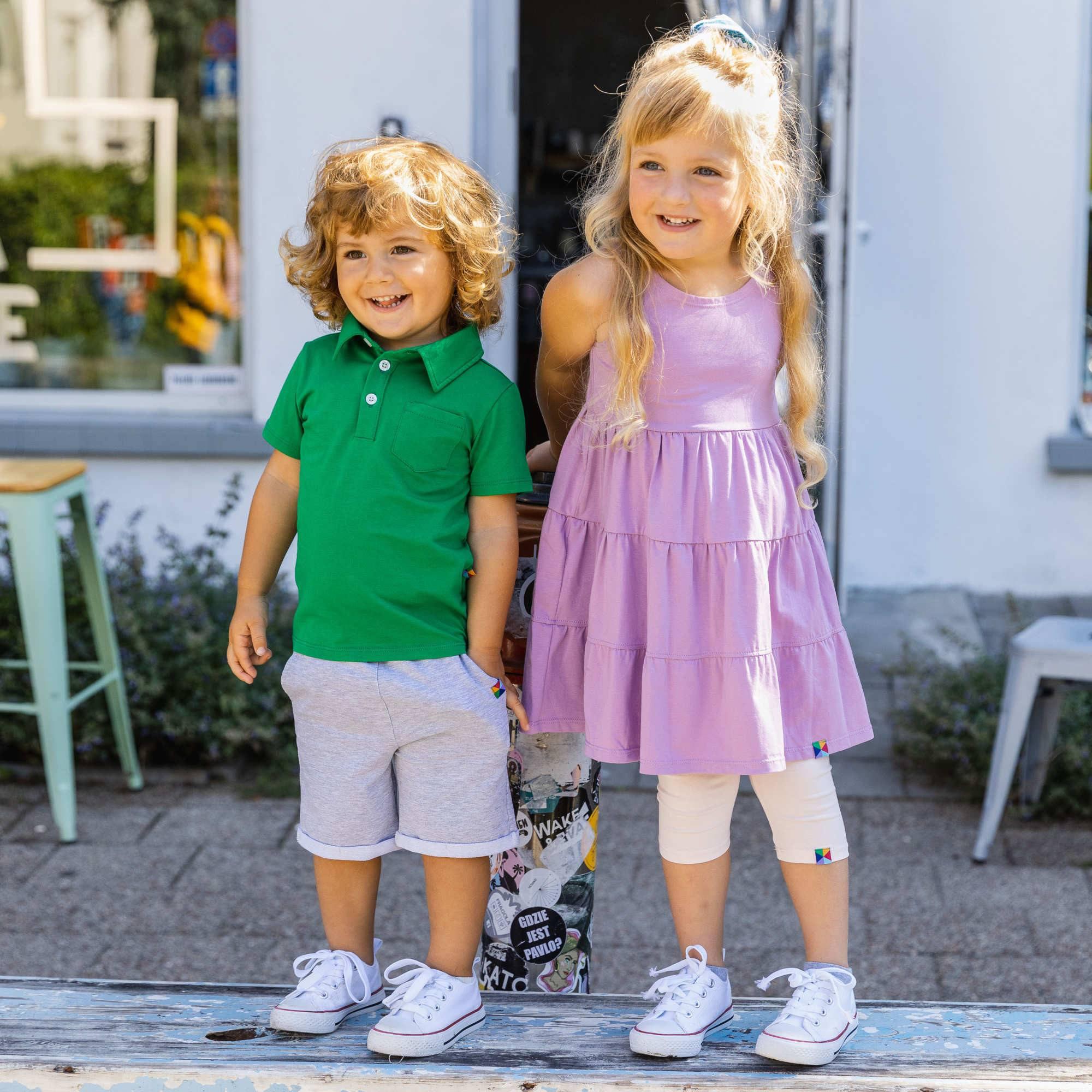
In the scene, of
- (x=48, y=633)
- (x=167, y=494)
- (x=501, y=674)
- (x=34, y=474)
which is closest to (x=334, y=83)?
(x=167, y=494)

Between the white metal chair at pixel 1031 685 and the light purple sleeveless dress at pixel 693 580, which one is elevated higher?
the light purple sleeveless dress at pixel 693 580

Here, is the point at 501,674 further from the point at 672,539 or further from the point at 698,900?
the point at 698,900

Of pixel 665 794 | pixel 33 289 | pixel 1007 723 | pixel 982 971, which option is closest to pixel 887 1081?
pixel 665 794

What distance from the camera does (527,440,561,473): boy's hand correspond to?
85.4 inches

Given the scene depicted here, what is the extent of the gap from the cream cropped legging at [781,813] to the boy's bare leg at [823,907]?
0.05ft

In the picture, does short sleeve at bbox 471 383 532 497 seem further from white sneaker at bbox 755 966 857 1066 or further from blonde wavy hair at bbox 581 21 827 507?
white sneaker at bbox 755 966 857 1066

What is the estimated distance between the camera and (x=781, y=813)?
6.51ft

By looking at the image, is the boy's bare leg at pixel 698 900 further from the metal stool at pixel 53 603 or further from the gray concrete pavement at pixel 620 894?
the metal stool at pixel 53 603

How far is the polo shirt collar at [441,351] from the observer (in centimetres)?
189

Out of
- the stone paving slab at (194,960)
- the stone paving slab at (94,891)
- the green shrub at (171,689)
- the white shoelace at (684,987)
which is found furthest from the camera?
the green shrub at (171,689)

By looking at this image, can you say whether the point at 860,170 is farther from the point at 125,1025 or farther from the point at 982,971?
the point at 125,1025

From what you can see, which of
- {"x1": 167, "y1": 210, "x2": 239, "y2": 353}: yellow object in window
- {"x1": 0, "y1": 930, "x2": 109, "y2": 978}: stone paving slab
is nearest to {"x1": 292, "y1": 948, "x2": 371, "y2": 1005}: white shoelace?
{"x1": 0, "y1": 930, "x2": 109, "y2": 978}: stone paving slab

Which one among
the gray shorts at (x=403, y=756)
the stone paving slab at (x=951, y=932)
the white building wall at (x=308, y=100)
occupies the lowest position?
the stone paving slab at (x=951, y=932)

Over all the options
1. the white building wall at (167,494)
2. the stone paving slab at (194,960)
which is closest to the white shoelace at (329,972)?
the stone paving slab at (194,960)
